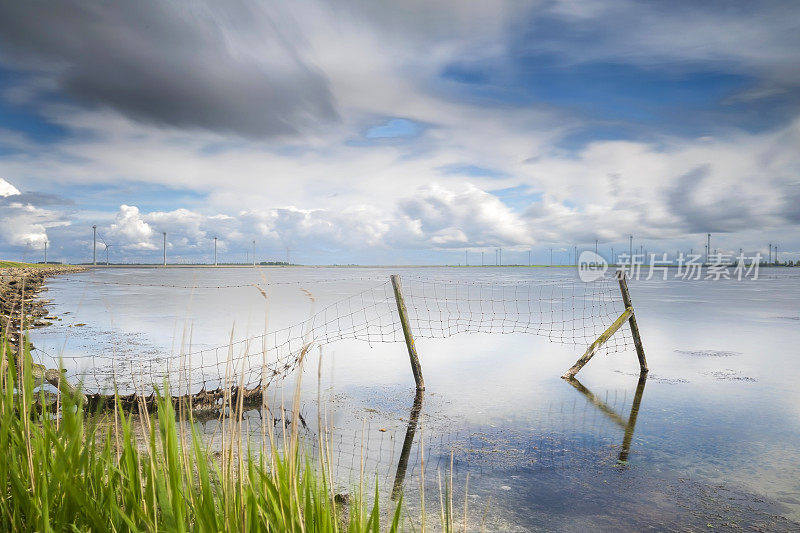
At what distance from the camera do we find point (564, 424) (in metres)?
8.80

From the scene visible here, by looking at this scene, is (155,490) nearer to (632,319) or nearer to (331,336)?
(632,319)

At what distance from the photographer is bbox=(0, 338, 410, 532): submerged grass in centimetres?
238

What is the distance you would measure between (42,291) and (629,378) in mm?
41535

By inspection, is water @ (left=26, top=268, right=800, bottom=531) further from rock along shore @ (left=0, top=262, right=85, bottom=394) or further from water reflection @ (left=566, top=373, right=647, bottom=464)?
rock along shore @ (left=0, top=262, right=85, bottom=394)

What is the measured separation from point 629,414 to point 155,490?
8.87m

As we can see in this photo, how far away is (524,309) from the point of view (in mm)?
30422

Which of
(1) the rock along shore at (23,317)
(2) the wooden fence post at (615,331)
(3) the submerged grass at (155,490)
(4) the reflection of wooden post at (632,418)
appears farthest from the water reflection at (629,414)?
(1) the rock along shore at (23,317)

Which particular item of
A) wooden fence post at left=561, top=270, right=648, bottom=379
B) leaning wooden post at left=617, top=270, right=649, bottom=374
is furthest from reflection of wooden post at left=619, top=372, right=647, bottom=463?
wooden fence post at left=561, top=270, right=648, bottom=379

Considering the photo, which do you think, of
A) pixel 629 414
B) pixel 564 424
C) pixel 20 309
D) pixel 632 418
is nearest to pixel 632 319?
pixel 629 414

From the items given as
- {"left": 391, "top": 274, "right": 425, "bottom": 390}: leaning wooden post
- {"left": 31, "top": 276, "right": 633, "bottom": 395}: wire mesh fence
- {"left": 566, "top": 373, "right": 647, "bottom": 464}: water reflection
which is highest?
{"left": 391, "top": 274, "right": 425, "bottom": 390}: leaning wooden post

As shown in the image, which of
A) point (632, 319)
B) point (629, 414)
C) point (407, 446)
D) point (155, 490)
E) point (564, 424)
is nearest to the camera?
point (155, 490)

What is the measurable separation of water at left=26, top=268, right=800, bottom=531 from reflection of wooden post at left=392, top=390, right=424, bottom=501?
7 cm

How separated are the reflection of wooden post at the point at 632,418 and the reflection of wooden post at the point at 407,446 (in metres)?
2.92

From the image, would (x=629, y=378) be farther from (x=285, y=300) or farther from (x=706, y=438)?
(x=285, y=300)
